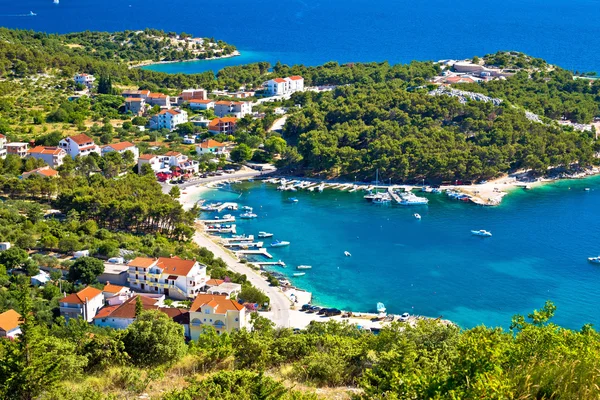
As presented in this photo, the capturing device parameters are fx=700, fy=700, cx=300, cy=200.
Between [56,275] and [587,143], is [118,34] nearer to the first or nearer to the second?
[587,143]

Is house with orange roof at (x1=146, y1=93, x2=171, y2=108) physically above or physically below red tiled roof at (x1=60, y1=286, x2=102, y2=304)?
above

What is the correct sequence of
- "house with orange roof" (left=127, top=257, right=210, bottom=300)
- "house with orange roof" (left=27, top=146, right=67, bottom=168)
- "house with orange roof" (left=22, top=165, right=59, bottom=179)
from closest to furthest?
"house with orange roof" (left=127, top=257, right=210, bottom=300), "house with orange roof" (left=22, top=165, right=59, bottom=179), "house with orange roof" (left=27, top=146, right=67, bottom=168)

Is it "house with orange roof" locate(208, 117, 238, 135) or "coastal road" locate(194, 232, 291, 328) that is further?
"house with orange roof" locate(208, 117, 238, 135)

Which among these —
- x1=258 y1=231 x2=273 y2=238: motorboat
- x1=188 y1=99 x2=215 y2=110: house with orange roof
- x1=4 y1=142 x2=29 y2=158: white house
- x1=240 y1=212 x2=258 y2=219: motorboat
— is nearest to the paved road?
x1=240 y1=212 x2=258 y2=219: motorboat

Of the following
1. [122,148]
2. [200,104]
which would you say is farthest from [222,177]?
[200,104]

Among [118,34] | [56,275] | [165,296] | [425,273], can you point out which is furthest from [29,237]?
[118,34]

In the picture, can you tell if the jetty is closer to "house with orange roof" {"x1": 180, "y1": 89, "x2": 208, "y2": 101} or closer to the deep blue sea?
"house with orange roof" {"x1": 180, "y1": 89, "x2": 208, "y2": 101}

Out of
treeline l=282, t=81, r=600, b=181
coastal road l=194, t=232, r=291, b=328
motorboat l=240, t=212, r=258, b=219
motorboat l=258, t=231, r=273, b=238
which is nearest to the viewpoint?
coastal road l=194, t=232, r=291, b=328
